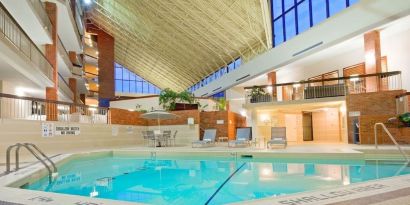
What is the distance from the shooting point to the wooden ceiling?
19.2 meters

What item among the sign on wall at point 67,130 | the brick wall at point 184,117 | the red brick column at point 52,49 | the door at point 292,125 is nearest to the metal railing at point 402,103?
the door at point 292,125

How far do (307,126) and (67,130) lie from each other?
1325 cm

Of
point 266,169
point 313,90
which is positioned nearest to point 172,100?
point 313,90

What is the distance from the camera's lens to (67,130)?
11523 millimetres

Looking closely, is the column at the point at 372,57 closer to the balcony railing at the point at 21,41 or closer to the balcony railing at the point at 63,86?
the balcony railing at the point at 21,41

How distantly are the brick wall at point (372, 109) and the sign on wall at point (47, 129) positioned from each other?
1072 centimetres

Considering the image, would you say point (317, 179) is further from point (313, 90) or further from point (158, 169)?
point (313, 90)

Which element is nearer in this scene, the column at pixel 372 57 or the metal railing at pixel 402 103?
the metal railing at pixel 402 103

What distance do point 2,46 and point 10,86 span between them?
515cm

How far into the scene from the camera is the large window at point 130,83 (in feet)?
134

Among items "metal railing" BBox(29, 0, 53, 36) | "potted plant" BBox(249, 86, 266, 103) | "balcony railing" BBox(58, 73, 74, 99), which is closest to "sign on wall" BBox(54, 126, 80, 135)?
"metal railing" BBox(29, 0, 53, 36)

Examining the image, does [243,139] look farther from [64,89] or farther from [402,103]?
[64,89]

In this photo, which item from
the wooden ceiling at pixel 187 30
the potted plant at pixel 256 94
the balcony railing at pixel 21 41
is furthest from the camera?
the wooden ceiling at pixel 187 30

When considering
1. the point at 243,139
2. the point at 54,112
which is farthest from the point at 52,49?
the point at 243,139
